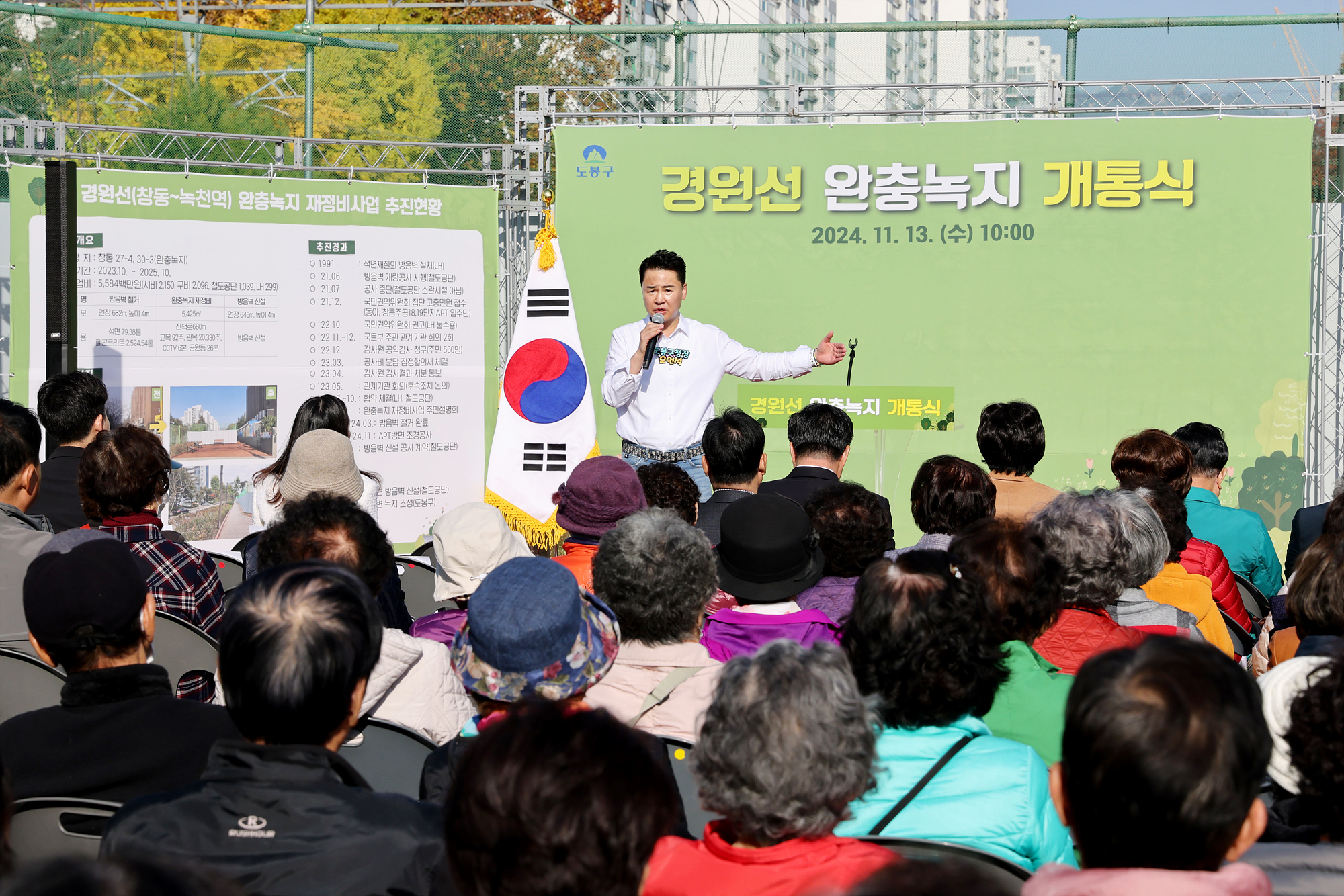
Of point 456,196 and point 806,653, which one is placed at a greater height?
point 456,196

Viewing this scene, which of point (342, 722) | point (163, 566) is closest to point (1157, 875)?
point (342, 722)

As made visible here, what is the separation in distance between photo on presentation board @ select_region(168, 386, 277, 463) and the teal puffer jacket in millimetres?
4645

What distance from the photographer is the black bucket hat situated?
223 cm

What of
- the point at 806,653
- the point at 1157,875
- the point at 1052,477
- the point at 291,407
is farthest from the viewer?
the point at 1052,477

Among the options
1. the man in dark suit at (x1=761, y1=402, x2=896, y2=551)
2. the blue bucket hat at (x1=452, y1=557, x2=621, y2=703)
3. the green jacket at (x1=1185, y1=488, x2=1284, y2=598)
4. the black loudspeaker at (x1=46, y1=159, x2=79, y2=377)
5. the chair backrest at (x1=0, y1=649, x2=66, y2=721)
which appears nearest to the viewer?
the blue bucket hat at (x1=452, y1=557, x2=621, y2=703)

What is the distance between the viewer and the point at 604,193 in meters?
6.29

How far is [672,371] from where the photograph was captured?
4758mm

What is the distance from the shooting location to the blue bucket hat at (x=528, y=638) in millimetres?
1489

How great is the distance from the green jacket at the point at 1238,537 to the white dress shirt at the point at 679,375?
1714 millimetres

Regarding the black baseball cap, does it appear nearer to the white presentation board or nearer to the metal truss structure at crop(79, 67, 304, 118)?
the white presentation board

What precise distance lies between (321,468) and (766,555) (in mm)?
1614

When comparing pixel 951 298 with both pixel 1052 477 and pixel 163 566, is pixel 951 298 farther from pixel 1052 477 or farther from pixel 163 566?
pixel 163 566

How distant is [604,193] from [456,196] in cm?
89

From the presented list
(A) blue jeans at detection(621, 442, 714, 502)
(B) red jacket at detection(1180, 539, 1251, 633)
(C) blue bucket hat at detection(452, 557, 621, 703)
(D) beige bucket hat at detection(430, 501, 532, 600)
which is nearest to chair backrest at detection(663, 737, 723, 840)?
(C) blue bucket hat at detection(452, 557, 621, 703)
